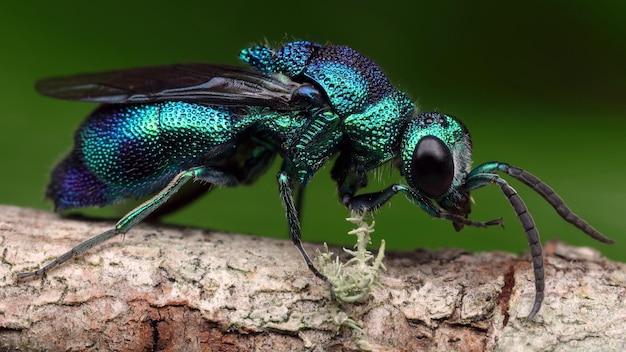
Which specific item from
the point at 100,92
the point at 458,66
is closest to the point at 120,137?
the point at 100,92

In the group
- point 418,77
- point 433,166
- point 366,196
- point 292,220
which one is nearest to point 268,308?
point 292,220

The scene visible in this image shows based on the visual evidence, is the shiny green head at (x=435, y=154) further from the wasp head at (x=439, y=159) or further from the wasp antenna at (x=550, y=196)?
the wasp antenna at (x=550, y=196)

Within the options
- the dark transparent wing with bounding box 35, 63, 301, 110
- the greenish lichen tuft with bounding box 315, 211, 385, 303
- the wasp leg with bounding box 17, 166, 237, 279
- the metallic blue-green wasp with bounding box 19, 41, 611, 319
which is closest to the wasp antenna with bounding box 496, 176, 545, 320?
the metallic blue-green wasp with bounding box 19, 41, 611, 319

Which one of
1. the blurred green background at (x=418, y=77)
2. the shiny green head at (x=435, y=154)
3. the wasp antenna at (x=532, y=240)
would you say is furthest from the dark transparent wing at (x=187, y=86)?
the wasp antenna at (x=532, y=240)

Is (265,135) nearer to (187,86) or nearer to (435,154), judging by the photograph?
(187,86)

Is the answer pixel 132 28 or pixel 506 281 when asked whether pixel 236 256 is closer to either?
pixel 506 281

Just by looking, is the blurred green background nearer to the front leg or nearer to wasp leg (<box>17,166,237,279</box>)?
the front leg

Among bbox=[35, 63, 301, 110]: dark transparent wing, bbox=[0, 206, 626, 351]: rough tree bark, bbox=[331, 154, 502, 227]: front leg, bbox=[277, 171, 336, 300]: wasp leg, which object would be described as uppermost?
bbox=[35, 63, 301, 110]: dark transparent wing

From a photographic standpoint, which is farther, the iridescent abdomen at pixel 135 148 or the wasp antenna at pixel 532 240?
the iridescent abdomen at pixel 135 148
